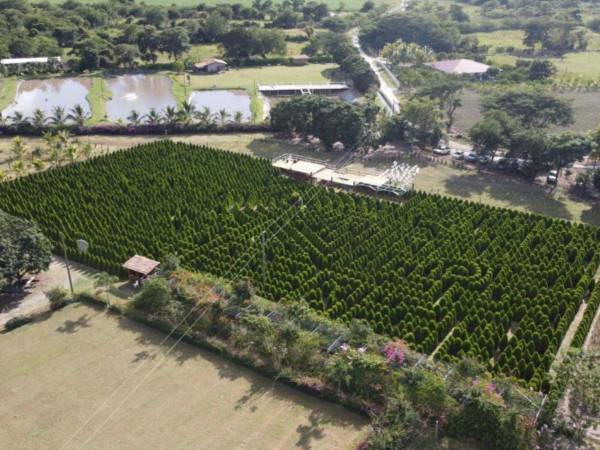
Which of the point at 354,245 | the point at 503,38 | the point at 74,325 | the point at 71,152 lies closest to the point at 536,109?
the point at 354,245

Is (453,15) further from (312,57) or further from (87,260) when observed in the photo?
(87,260)

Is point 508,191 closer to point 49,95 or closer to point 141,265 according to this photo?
point 141,265

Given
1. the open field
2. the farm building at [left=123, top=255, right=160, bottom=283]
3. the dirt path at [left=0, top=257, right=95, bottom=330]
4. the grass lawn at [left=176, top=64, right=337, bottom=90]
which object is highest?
the grass lawn at [left=176, top=64, right=337, bottom=90]

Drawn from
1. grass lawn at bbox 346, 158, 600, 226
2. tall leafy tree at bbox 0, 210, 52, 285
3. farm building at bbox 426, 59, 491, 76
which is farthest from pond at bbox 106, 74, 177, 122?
farm building at bbox 426, 59, 491, 76

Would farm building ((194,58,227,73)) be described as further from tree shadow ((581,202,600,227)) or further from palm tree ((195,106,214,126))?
tree shadow ((581,202,600,227))

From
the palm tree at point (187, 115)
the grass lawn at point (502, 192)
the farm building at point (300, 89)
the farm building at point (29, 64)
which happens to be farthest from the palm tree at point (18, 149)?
the farm building at point (29, 64)

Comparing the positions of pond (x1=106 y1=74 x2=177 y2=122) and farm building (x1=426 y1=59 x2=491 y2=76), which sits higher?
farm building (x1=426 y1=59 x2=491 y2=76)

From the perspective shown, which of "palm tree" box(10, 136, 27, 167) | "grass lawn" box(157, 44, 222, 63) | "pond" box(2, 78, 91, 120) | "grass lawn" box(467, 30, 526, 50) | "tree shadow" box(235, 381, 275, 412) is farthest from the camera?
"grass lawn" box(467, 30, 526, 50)

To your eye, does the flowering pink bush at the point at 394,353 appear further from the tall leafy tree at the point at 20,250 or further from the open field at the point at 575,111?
the open field at the point at 575,111
